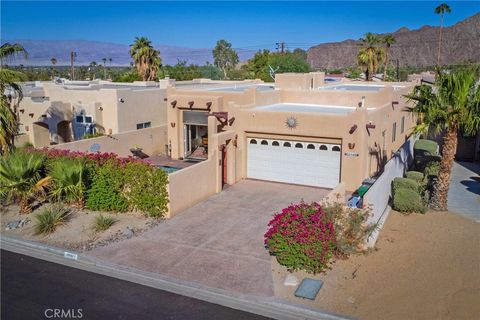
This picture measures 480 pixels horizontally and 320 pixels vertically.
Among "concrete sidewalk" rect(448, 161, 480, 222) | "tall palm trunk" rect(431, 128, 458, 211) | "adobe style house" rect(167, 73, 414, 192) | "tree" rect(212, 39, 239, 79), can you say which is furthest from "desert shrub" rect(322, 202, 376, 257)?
"tree" rect(212, 39, 239, 79)

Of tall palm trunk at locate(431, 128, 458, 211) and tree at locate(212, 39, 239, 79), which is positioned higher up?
tree at locate(212, 39, 239, 79)

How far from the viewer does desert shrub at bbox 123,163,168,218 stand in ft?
52.8

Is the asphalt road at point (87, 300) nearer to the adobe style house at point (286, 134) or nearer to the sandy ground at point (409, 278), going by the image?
the sandy ground at point (409, 278)

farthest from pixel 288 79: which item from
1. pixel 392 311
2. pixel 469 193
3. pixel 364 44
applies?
pixel 364 44

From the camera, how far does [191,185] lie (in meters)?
17.7

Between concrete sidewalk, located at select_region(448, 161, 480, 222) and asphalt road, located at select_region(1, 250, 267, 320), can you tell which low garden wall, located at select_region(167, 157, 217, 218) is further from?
concrete sidewalk, located at select_region(448, 161, 480, 222)

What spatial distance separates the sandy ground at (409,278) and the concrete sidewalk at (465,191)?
2.02 metres

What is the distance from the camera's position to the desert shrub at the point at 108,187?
54.6ft

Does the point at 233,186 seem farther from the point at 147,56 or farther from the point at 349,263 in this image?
the point at 147,56

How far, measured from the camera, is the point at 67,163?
654 inches

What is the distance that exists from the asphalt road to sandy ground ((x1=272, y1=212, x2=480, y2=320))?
2.15 m

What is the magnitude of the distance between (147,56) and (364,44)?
26.5 meters

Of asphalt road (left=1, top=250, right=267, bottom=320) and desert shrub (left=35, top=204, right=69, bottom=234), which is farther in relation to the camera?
desert shrub (left=35, top=204, right=69, bottom=234)

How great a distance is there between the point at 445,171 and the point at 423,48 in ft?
478
